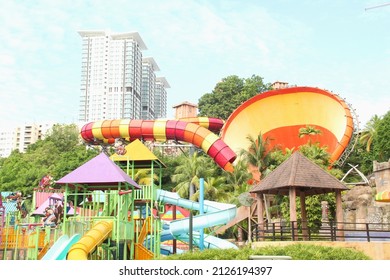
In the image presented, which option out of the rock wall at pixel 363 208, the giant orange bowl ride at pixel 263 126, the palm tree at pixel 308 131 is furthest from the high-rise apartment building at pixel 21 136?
the rock wall at pixel 363 208

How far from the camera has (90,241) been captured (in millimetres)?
12242

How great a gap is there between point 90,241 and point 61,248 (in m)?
1.05

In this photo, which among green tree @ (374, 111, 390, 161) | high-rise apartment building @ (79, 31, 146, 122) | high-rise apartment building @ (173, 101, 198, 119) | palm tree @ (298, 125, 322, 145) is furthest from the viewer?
high-rise apartment building @ (79, 31, 146, 122)

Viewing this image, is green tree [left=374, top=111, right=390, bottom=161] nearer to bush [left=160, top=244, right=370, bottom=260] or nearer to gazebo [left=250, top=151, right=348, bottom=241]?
gazebo [left=250, top=151, right=348, bottom=241]

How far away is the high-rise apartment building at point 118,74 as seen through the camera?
7588 centimetres

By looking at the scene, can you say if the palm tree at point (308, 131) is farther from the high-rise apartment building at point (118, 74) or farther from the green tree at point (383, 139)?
the high-rise apartment building at point (118, 74)

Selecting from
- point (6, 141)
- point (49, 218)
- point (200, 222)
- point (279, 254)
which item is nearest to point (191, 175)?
point (200, 222)

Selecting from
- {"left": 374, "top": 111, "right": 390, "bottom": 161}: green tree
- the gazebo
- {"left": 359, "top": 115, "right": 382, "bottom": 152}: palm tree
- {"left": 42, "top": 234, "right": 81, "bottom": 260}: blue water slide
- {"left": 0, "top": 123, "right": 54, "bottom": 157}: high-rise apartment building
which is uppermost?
{"left": 0, "top": 123, "right": 54, "bottom": 157}: high-rise apartment building

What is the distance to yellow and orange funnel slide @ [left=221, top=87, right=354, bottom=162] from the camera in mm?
33031

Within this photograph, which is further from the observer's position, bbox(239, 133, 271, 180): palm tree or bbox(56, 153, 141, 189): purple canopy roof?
bbox(239, 133, 271, 180): palm tree

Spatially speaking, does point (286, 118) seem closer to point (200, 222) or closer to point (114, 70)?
point (200, 222)

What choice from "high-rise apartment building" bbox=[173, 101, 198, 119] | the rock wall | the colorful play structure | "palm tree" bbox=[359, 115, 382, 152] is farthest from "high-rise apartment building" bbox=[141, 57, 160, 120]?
the rock wall

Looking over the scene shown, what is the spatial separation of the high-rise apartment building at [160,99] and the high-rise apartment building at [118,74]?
1.84 m

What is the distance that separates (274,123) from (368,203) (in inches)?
389
